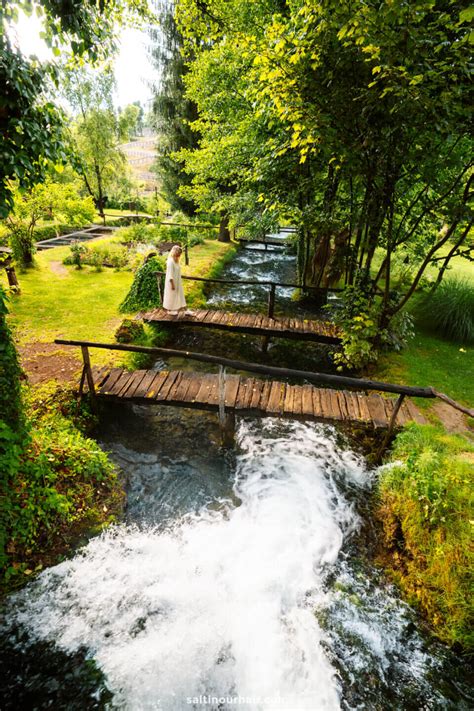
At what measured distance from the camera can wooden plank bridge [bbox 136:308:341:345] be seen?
28.5 feet

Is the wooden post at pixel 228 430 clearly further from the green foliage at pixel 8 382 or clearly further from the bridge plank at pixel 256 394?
the green foliage at pixel 8 382

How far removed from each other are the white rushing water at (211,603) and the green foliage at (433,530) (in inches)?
26.6

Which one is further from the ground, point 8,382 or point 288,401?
point 8,382

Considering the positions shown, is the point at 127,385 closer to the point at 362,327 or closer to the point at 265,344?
the point at 265,344

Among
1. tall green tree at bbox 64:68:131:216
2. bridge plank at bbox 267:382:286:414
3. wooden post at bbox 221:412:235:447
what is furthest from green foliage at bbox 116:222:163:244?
wooden post at bbox 221:412:235:447

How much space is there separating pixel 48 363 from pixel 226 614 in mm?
6074

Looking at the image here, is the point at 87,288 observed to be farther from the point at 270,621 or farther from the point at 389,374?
the point at 270,621

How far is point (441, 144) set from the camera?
17.9ft

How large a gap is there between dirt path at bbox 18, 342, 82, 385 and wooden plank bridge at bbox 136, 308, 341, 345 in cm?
232

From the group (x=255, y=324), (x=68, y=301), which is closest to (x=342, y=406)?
(x=255, y=324)

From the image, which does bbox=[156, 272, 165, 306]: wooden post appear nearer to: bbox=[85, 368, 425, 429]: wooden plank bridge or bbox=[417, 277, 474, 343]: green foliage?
bbox=[85, 368, 425, 429]: wooden plank bridge

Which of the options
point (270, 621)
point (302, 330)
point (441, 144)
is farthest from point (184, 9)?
point (270, 621)

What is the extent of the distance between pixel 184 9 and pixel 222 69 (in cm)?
466

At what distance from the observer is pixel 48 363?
7.26m
